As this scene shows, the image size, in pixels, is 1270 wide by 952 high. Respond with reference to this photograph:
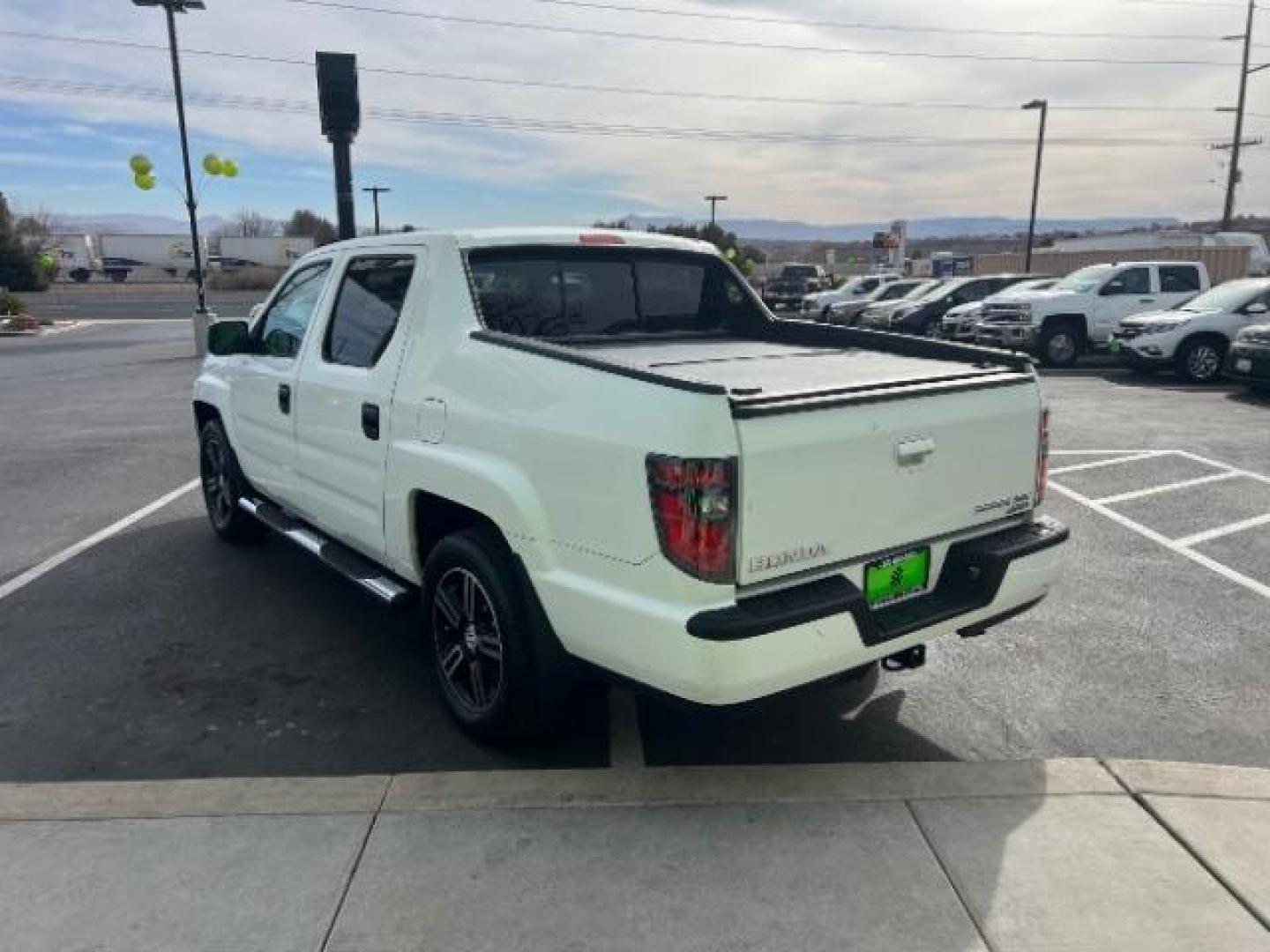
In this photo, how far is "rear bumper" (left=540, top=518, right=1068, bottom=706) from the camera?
9.27 ft

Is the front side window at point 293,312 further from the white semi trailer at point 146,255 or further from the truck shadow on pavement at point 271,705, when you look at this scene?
the white semi trailer at point 146,255

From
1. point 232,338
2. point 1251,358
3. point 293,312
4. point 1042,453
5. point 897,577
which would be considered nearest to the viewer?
point 897,577

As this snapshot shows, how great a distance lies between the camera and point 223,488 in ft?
20.6

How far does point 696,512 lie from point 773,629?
1.40ft

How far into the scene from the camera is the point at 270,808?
3223 mm

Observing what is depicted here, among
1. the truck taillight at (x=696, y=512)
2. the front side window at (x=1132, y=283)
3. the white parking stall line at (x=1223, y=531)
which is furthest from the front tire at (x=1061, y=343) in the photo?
the truck taillight at (x=696, y=512)

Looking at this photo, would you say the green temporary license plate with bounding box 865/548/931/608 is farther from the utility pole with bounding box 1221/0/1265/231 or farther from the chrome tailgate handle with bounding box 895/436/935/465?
the utility pole with bounding box 1221/0/1265/231

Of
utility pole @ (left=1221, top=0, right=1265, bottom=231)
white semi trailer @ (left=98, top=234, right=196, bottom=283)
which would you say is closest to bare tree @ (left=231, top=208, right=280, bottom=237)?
white semi trailer @ (left=98, top=234, right=196, bottom=283)

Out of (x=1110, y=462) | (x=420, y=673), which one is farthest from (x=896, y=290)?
(x=420, y=673)

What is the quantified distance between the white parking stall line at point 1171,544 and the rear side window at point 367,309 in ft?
16.1

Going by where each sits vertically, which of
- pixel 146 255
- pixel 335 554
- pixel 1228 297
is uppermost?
pixel 146 255

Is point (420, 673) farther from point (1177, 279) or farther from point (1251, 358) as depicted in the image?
point (1177, 279)

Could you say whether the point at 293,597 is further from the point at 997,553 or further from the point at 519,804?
the point at 997,553

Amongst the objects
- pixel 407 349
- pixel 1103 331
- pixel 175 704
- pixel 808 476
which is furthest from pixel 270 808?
pixel 1103 331
